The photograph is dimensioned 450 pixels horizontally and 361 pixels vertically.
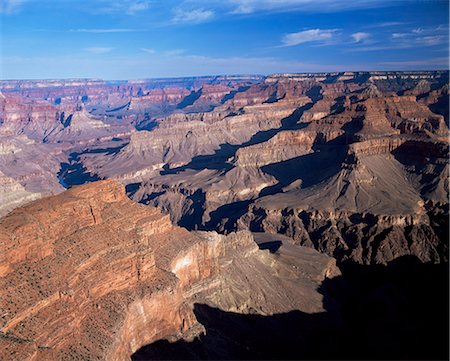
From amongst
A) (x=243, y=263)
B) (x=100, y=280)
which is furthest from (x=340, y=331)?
(x=100, y=280)

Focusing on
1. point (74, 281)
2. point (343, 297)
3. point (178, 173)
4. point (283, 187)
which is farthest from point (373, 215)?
point (178, 173)

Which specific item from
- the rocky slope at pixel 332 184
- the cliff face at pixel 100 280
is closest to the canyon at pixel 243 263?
the cliff face at pixel 100 280

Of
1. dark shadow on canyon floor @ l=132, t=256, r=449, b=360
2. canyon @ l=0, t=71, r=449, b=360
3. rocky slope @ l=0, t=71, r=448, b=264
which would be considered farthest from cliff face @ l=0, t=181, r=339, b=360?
rocky slope @ l=0, t=71, r=448, b=264

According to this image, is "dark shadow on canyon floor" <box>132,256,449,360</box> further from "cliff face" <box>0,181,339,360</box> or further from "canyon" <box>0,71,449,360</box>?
"cliff face" <box>0,181,339,360</box>

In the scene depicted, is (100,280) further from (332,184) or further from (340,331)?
(332,184)

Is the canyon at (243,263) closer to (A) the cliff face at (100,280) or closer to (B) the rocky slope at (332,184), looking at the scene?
(A) the cliff face at (100,280)

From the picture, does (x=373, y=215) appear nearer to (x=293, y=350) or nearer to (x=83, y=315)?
(x=293, y=350)
